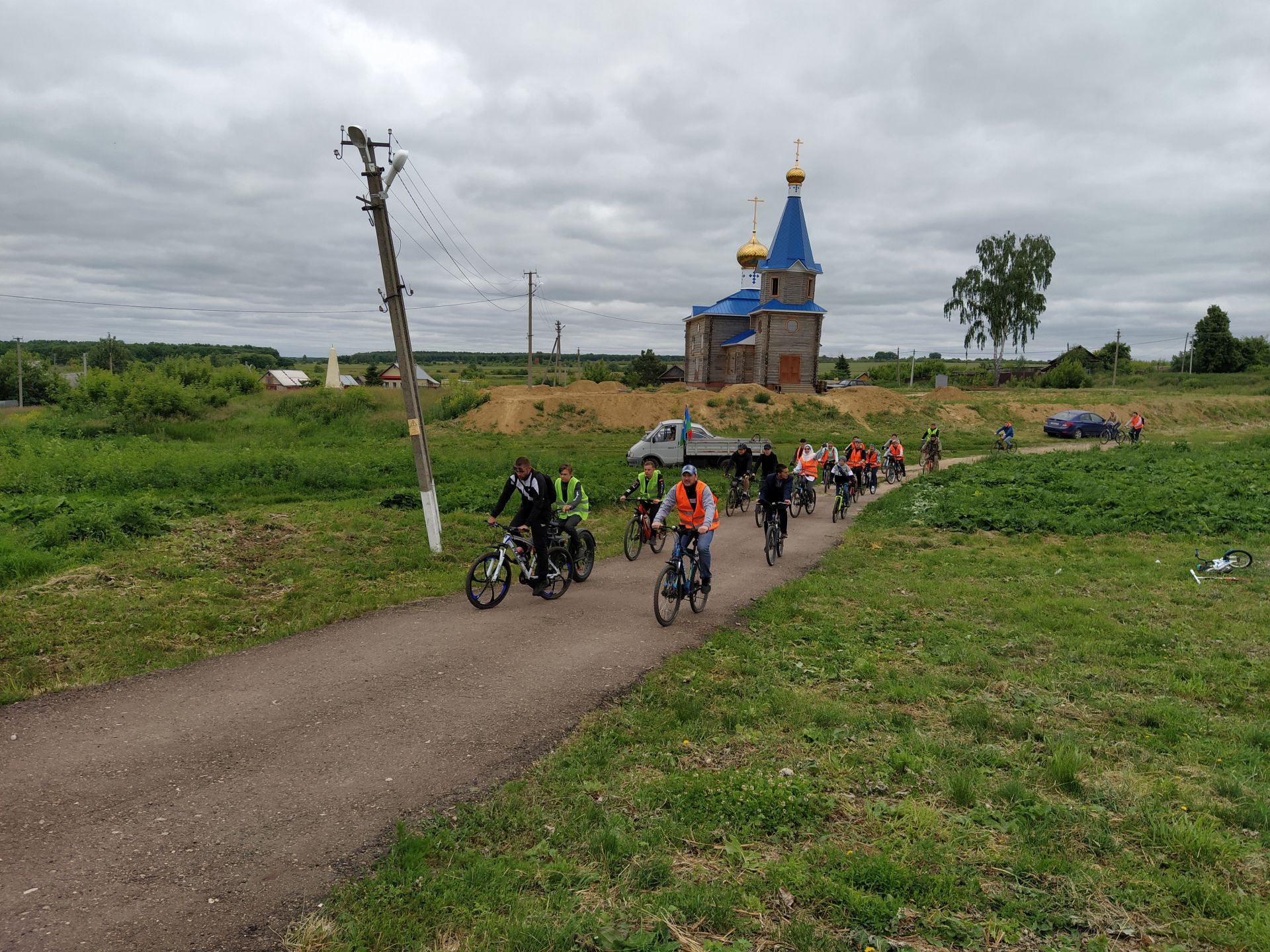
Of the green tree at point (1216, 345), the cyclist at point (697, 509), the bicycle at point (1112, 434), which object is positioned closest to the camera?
the cyclist at point (697, 509)

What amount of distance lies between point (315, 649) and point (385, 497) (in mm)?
10132

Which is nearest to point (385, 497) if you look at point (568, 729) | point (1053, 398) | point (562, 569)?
point (562, 569)

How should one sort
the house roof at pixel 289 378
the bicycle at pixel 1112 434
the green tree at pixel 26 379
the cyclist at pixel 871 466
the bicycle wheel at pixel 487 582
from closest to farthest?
the bicycle wheel at pixel 487 582 < the cyclist at pixel 871 466 < the bicycle at pixel 1112 434 < the green tree at pixel 26 379 < the house roof at pixel 289 378

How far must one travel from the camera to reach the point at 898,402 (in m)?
48.8

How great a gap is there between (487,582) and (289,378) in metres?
104

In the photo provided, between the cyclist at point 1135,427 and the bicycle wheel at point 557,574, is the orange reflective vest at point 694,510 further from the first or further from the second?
the cyclist at point 1135,427

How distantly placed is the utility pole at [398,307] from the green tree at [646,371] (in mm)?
73159

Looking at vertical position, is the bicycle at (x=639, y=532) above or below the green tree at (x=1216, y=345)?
below

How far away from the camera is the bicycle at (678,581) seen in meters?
9.04

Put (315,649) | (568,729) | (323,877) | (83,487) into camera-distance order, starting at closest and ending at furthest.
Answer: (323,877) < (568,729) < (315,649) < (83,487)

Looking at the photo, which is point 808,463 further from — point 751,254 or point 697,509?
point 751,254

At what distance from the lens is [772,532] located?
13172mm

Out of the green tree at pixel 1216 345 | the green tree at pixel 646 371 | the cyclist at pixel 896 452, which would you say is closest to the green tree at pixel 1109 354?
the green tree at pixel 1216 345

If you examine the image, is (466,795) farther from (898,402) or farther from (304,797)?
(898,402)
